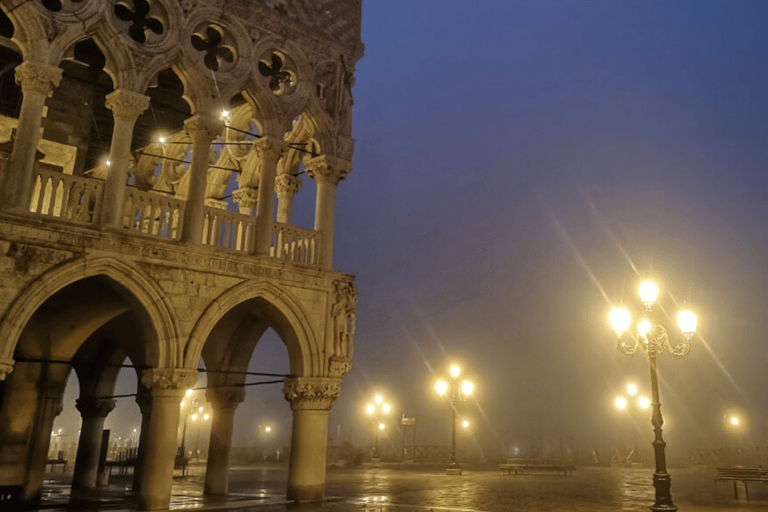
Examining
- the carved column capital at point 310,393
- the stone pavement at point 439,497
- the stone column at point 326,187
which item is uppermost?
the stone column at point 326,187

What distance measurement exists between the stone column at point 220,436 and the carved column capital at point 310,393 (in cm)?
237

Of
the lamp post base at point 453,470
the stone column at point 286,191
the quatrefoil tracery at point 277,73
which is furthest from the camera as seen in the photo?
the lamp post base at point 453,470

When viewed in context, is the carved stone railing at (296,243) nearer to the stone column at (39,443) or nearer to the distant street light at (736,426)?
the stone column at (39,443)

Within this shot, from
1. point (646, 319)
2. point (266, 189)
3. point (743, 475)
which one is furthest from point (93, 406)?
point (743, 475)

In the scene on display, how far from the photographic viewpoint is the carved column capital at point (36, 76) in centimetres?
1178

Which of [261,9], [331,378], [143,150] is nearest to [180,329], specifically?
[331,378]

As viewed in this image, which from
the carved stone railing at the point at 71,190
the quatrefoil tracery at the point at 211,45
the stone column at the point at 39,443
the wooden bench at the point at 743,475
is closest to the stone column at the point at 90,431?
the stone column at the point at 39,443

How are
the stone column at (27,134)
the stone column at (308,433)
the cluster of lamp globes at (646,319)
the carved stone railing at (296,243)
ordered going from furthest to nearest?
the carved stone railing at (296,243) → the stone column at (308,433) → the cluster of lamp globes at (646,319) → the stone column at (27,134)

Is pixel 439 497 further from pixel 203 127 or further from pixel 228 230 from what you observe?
→ pixel 203 127

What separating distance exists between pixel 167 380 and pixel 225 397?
410 cm

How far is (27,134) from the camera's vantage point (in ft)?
38.3

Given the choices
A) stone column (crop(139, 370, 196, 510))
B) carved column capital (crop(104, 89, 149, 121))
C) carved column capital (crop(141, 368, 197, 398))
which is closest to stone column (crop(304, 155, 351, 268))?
carved column capital (crop(104, 89, 149, 121))

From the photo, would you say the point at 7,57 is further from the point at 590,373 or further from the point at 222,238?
the point at 590,373

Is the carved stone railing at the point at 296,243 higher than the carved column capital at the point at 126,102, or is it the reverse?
the carved column capital at the point at 126,102
